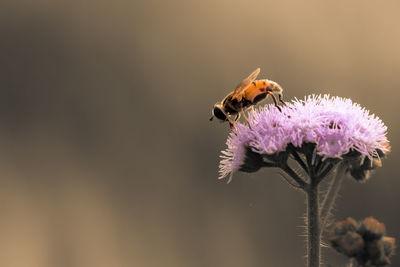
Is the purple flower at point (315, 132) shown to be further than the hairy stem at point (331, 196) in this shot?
No

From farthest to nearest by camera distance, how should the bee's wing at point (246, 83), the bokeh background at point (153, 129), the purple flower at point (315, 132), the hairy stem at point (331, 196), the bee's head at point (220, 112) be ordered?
1. the bokeh background at point (153, 129)
2. the bee's head at point (220, 112)
3. the bee's wing at point (246, 83)
4. the hairy stem at point (331, 196)
5. the purple flower at point (315, 132)

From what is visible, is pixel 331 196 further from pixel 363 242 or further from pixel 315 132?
pixel 315 132

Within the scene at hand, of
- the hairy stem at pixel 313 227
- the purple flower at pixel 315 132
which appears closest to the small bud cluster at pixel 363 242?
the hairy stem at pixel 313 227

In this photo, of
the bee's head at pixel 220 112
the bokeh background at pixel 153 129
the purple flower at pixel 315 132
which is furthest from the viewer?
the bokeh background at pixel 153 129

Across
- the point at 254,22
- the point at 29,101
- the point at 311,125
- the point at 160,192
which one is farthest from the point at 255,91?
the point at 254,22

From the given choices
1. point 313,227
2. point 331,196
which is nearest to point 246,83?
point 331,196

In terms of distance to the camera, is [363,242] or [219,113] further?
[219,113]

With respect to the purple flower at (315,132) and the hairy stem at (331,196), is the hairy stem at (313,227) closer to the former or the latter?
the hairy stem at (331,196)
